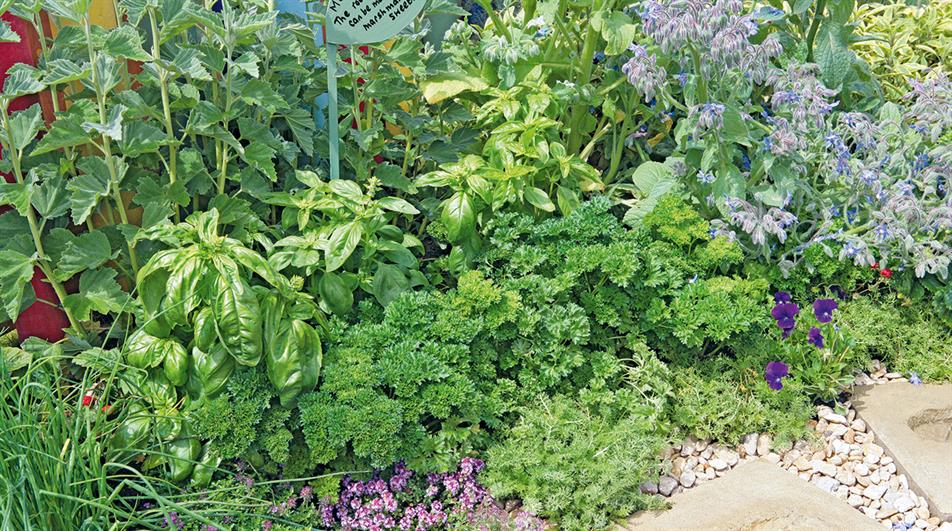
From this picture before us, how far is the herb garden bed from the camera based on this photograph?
8.64 ft

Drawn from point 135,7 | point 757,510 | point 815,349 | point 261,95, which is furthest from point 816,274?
point 135,7

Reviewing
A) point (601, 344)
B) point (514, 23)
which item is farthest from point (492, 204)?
point (514, 23)

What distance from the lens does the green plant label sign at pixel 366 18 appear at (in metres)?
3.03

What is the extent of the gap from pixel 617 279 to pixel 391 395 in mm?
881

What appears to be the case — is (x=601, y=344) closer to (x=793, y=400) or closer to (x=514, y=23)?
(x=793, y=400)

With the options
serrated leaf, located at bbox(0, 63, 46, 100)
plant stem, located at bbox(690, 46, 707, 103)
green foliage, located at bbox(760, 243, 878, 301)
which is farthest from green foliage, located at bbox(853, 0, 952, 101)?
serrated leaf, located at bbox(0, 63, 46, 100)

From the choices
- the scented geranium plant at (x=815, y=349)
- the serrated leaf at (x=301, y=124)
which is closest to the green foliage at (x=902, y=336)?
the scented geranium plant at (x=815, y=349)

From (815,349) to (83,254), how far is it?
2.59 m

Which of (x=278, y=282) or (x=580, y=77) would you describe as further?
(x=580, y=77)

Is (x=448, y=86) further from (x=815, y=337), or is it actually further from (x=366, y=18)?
(x=815, y=337)

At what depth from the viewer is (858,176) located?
336 centimetres

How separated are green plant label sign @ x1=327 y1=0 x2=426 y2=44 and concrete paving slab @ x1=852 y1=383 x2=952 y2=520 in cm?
215

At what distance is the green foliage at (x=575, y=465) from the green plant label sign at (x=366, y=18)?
4.61 feet

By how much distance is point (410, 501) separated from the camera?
273cm
